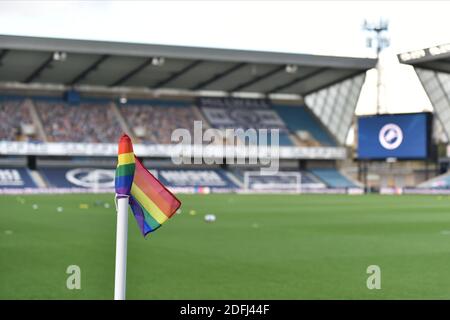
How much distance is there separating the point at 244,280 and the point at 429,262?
457cm

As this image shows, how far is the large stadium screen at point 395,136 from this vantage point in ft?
158

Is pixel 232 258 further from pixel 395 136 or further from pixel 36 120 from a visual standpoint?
pixel 36 120

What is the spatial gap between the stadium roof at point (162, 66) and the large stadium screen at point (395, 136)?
29.8ft

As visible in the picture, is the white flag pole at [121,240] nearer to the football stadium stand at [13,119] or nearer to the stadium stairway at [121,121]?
the football stadium stand at [13,119]

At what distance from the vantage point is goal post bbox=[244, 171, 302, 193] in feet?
205

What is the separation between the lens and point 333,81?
6775 cm

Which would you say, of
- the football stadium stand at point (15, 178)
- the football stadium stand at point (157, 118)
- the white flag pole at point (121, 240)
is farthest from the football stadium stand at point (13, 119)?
the white flag pole at point (121, 240)

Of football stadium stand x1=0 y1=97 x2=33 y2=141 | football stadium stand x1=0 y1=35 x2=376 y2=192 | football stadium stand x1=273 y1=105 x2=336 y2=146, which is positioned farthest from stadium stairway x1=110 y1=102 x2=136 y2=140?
football stadium stand x1=273 y1=105 x2=336 y2=146

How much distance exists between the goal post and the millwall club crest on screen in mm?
13204

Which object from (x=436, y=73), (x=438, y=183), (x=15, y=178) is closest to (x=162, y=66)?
(x=15, y=178)

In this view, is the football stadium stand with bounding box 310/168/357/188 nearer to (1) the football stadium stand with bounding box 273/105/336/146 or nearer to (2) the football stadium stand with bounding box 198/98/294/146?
(1) the football stadium stand with bounding box 273/105/336/146

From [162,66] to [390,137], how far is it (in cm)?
2061

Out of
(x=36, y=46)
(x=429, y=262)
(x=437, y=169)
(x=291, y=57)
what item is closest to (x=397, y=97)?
(x=291, y=57)

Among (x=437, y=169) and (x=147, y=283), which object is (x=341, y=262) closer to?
(x=147, y=283)
